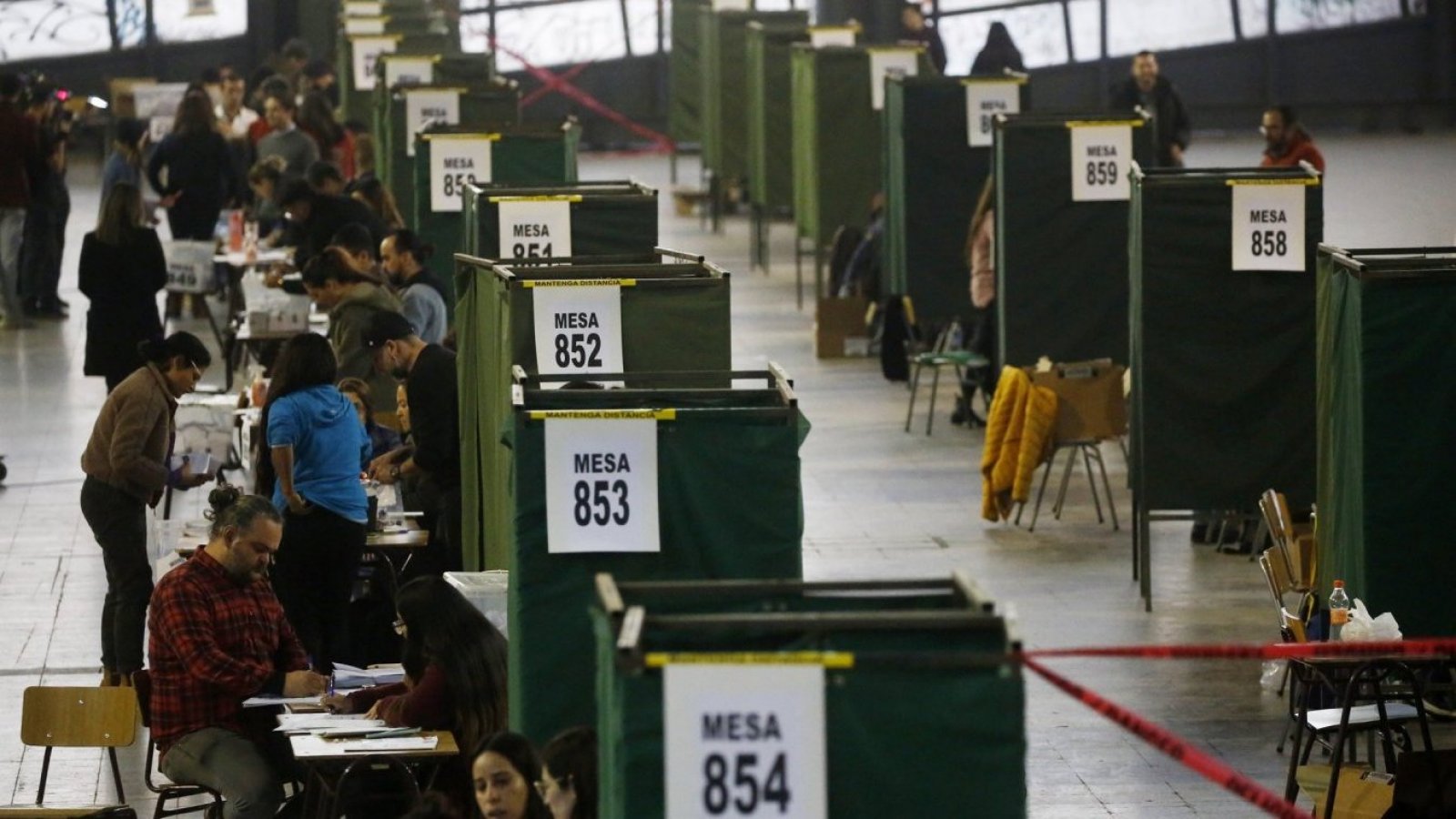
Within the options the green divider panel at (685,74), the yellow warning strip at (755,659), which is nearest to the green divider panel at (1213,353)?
the yellow warning strip at (755,659)

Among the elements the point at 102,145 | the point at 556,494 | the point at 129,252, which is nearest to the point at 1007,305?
the point at 129,252

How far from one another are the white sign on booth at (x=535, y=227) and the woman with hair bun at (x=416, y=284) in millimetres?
1486

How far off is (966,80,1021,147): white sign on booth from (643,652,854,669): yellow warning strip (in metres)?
13.3

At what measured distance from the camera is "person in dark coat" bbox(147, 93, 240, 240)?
20.2m

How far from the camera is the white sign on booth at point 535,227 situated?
36.9 ft

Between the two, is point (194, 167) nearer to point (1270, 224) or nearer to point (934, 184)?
point (934, 184)

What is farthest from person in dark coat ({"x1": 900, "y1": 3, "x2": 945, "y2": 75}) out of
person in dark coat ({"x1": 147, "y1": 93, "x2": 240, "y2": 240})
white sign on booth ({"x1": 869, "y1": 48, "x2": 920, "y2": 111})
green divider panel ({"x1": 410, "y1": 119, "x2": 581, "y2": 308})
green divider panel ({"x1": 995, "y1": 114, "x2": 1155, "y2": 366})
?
green divider panel ({"x1": 410, "y1": 119, "x2": 581, "y2": 308})

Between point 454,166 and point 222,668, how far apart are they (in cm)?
674

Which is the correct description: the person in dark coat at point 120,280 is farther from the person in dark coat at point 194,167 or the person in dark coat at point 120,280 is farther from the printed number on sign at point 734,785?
the printed number on sign at point 734,785

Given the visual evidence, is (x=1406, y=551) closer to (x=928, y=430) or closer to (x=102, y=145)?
(x=928, y=430)

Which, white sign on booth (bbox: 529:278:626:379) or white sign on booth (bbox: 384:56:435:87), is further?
white sign on booth (bbox: 384:56:435:87)

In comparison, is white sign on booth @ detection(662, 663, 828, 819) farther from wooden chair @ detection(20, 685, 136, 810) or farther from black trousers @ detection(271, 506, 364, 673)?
black trousers @ detection(271, 506, 364, 673)

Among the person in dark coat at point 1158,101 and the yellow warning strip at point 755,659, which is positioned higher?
the person in dark coat at point 1158,101

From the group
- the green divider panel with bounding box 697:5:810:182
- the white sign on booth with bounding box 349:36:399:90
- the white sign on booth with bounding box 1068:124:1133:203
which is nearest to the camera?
the white sign on booth with bounding box 1068:124:1133:203
